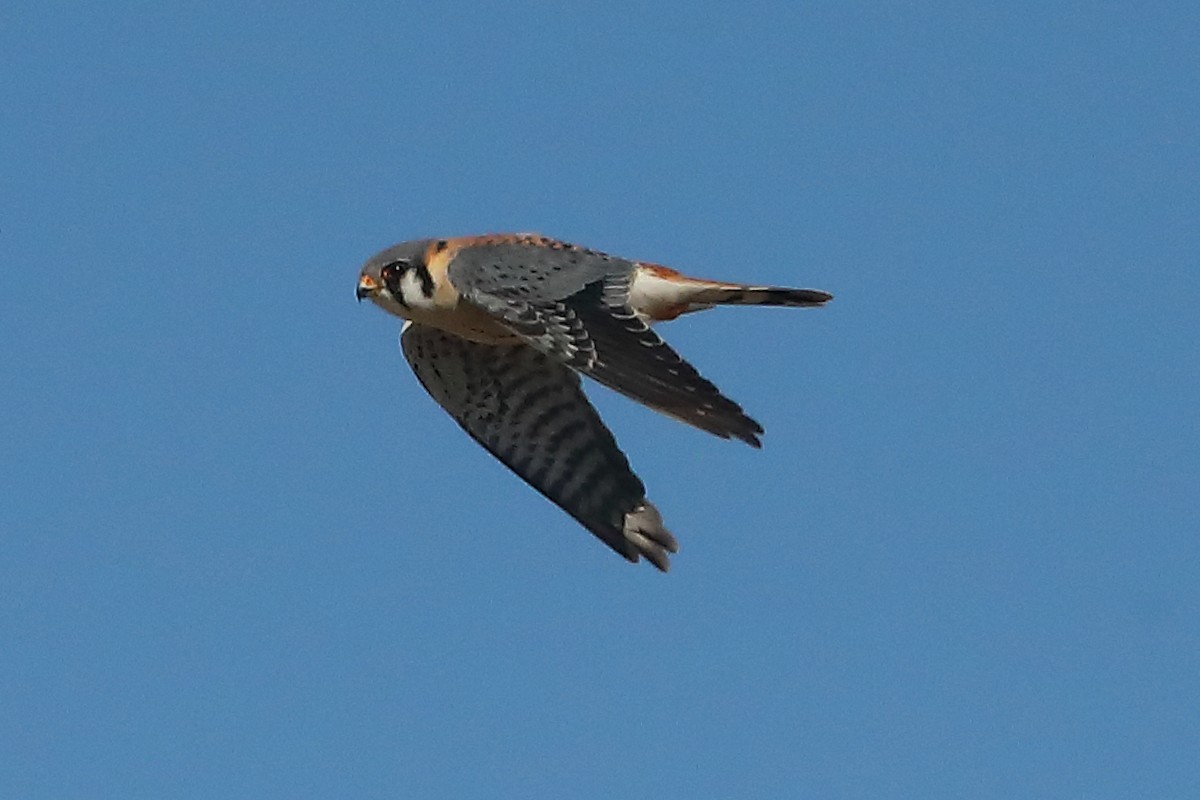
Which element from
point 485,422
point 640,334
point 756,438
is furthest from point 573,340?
point 485,422

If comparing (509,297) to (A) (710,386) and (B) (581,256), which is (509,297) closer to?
(B) (581,256)

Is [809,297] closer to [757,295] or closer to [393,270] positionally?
[757,295]

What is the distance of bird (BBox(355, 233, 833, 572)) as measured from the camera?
10.1 meters

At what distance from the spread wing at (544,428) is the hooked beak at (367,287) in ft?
2.13

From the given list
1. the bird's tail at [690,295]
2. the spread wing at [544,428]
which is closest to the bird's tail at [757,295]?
the bird's tail at [690,295]

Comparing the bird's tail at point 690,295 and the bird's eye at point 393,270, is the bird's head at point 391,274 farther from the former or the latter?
the bird's tail at point 690,295

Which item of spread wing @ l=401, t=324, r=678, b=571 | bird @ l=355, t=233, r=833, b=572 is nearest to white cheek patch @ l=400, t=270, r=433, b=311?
bird @ l=355, t=233, r=833, b=572

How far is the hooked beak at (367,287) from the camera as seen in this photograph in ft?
38.1

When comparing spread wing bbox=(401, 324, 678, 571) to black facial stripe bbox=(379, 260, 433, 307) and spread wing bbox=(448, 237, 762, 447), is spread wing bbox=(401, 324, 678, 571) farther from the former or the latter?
spread wing bbox=(448, 237, 762, 447)

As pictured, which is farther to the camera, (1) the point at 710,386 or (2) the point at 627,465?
(2) the point at 627,465

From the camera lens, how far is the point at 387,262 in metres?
11.6

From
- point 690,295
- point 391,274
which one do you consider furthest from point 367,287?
point 690,295

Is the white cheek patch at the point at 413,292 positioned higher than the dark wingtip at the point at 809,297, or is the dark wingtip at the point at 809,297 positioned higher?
the dark wingtip at the point at 809,297

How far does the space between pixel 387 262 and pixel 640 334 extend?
6.07 ft
